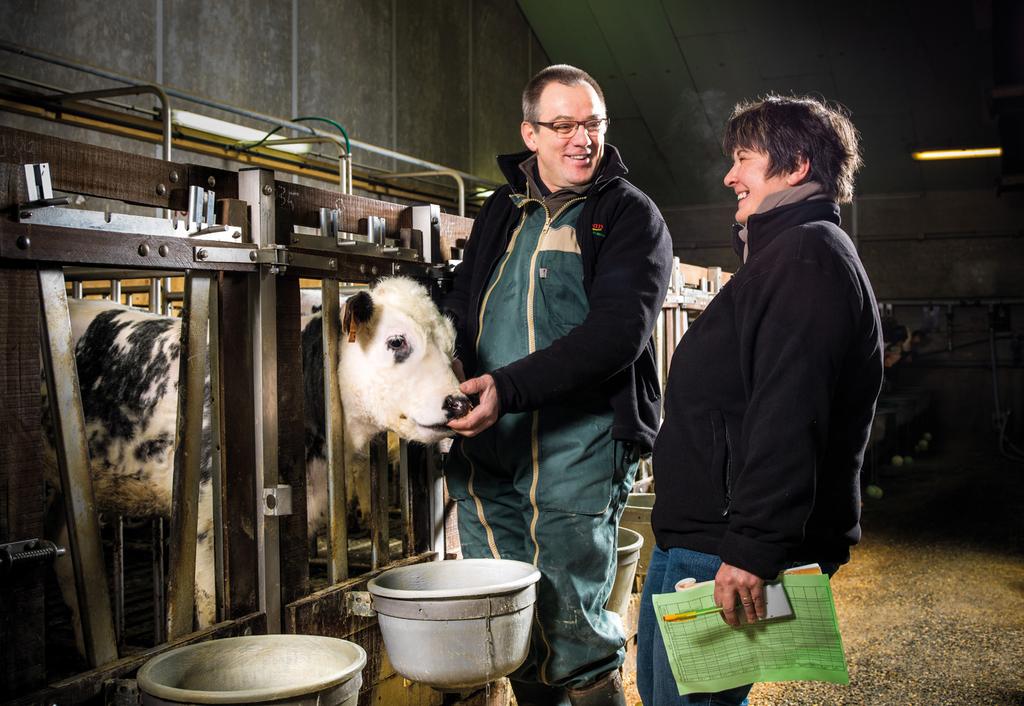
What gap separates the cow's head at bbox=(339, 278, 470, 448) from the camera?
2.54 meters

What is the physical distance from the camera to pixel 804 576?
5.27 ft

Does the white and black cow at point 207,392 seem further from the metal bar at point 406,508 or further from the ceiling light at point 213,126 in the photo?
the ceiling light at point 213,126

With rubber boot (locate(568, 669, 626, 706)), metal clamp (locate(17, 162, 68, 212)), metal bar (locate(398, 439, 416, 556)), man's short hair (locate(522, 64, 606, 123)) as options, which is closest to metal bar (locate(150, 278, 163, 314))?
metal bar (locate(398, 439, 416, 556))

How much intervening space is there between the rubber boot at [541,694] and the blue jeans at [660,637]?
1.53 ft

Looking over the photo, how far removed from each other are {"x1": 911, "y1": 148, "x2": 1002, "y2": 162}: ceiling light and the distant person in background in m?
9.76

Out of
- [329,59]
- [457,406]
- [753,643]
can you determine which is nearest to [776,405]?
[753,643]

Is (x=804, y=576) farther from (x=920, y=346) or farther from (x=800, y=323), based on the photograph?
(x=920, y=346)

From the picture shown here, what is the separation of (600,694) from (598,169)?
52.0 inches

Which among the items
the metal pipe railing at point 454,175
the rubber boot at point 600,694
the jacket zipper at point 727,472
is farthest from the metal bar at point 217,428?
the metal pipe railing at point 454,175

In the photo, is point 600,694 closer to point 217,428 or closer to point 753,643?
point 753,643

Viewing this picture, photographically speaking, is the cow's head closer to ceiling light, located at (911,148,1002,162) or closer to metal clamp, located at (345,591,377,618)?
metal clamp, located at (345,591,377,618)

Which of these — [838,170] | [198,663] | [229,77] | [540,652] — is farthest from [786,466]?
[229,77]

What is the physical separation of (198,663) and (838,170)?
1.57 meters

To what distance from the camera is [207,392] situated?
2.72m
